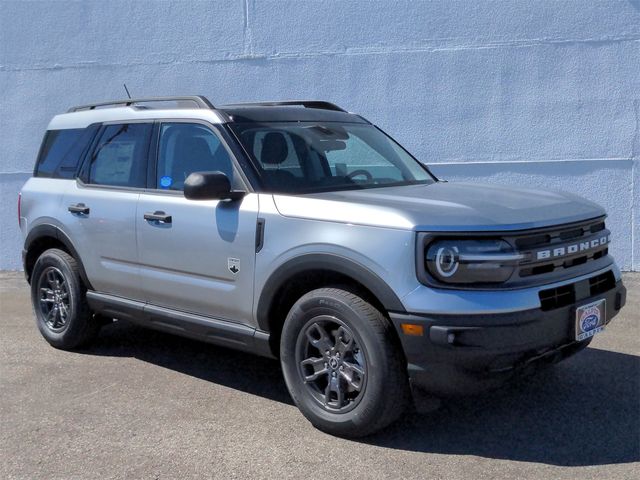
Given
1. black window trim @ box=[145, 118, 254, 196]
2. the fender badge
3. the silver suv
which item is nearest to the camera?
the silver suv

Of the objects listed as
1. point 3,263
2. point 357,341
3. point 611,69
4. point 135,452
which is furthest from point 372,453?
point 3,263

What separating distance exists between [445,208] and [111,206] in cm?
257

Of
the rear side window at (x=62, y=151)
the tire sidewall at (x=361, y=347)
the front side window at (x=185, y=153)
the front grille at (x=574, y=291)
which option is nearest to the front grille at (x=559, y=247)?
the front grille at (x=574, y=291)

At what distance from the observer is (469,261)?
149 inches

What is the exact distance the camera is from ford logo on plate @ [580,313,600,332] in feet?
13.4

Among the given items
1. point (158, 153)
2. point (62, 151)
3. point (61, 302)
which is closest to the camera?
point (158, 153)

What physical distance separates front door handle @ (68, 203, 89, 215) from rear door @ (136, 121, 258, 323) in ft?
2.18

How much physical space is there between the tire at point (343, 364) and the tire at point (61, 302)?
222cm

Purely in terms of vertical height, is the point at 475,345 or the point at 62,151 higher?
the point at 62,151

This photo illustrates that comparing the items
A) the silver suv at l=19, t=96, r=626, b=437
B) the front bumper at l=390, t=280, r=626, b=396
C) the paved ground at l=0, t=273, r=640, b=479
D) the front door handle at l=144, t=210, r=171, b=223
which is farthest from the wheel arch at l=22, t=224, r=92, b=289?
the front bumper at l=390, t=280, r=626, b=396

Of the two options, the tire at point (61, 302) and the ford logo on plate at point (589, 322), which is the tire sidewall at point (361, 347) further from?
the tire at point (61, 302)

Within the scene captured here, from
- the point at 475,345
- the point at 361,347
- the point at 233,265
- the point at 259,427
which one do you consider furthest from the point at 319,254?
the point at 259,427

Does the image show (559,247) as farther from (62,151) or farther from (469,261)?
(62,151)

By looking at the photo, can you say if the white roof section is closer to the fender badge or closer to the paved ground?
the fender badge
